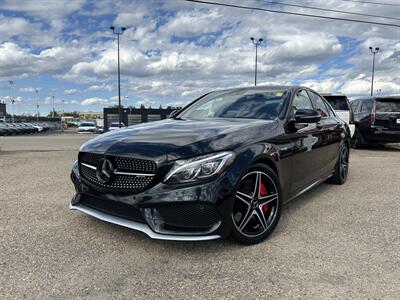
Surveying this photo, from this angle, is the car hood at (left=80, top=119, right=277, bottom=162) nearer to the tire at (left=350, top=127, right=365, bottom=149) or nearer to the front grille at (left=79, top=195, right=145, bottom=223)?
the front grille at (left=79, top=195, right=145, bottom=223)

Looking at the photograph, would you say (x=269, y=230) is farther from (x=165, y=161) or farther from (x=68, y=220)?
(x=68, y=220)

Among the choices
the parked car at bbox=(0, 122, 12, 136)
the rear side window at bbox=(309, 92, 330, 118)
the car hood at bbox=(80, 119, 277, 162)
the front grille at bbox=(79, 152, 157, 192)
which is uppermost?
the rear side window at bbox=(309, 92, 330, 118)

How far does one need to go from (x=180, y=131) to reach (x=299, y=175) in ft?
4.95

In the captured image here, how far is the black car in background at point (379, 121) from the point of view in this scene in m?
9.98

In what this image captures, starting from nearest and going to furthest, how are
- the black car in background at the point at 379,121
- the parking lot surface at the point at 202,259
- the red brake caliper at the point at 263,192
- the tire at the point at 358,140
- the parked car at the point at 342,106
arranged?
the parking lot surface at the point at 202,259, the red brake caliper at the point at 263,192, the parked car at the point at 342,106, the black car in background at the point at 379,121, the tire at the point at 358,140

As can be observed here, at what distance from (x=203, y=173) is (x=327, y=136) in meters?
2.70

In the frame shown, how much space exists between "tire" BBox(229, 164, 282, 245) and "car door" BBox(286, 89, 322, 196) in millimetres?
500

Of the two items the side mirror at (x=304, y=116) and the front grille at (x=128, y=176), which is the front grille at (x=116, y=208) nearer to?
the front grille at (x=128, y=176)

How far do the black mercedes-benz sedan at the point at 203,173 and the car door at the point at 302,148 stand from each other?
12 millimetres

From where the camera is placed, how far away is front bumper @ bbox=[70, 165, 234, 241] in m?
2.73

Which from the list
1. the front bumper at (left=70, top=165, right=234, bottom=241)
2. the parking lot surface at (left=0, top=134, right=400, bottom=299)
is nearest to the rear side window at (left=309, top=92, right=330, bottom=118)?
the parking lot surface at (left=0, top=134, right=400, bottom=299)

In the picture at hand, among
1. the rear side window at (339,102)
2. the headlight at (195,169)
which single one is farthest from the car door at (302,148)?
the rear side window at (339,102)

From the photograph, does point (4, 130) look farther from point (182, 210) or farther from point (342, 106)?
point (182, 210)

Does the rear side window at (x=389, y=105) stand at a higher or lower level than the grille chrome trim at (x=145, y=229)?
higher
